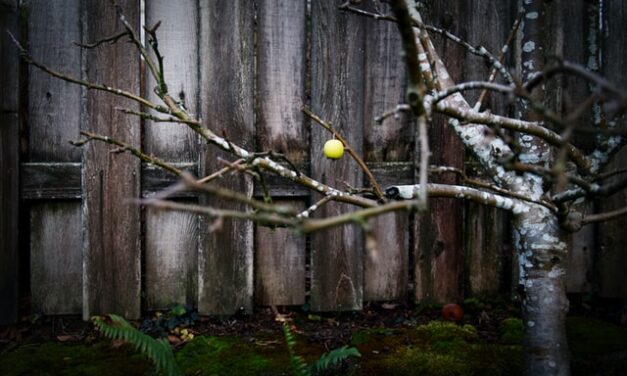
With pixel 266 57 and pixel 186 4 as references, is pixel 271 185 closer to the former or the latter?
pixel 266 57

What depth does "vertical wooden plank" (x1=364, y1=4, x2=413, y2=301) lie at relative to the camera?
116 inches

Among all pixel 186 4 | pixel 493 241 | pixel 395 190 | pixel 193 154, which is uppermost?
pixel 186 4

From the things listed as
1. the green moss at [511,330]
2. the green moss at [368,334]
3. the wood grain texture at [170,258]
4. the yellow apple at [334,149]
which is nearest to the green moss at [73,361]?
the wood grain texture at [170,258]

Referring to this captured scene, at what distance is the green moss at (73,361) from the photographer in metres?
2.24

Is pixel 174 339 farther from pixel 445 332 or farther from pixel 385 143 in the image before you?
pixel 385 143

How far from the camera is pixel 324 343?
8.34ft

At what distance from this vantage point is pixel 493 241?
3.02 meters

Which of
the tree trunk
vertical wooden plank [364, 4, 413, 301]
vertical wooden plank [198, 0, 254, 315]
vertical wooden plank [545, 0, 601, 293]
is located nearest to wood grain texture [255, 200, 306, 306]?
vertical wooden plank [198, 0, 254, 315]

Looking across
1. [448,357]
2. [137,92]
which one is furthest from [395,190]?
[137,92]

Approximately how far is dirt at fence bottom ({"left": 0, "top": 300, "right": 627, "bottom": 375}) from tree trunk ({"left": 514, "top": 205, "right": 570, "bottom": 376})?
0.36 m

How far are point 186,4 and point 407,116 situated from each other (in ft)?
4.50

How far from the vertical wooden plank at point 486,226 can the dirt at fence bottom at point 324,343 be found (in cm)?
14

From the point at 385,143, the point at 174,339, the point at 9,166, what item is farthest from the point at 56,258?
the point at 385,143

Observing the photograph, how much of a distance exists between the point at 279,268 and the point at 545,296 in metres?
1.51
